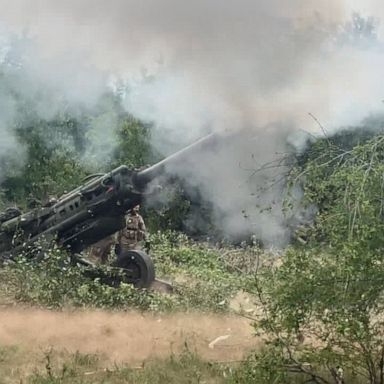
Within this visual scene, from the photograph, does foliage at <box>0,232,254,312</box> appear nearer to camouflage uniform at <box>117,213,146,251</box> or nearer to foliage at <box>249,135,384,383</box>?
camouflage uniform at <box>117,213,146,251</box>

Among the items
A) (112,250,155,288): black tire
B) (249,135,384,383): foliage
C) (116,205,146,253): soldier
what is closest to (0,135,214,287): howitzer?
(112,250,155,288): black tire

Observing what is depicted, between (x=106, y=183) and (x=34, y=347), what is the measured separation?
327 centimetres

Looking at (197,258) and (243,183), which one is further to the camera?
(197,258)

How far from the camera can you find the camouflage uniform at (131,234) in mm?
13305

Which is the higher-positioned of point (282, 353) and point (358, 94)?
point (358, 94)

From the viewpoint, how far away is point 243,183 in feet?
39.0

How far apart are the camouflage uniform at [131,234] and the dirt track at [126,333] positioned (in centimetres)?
Result: 325

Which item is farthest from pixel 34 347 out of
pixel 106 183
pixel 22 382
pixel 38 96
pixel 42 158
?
pixel 42 158

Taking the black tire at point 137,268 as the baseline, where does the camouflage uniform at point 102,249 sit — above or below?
above

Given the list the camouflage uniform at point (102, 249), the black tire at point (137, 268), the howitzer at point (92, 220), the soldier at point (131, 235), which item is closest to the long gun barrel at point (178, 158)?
the howitzer at point (92, 220)

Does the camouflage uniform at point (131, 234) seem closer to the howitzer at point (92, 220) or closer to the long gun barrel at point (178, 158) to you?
the howitzer at point (92, 220)

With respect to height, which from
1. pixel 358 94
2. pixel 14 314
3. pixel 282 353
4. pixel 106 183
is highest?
pixel 106 183

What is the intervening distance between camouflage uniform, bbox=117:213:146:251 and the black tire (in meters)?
1.66

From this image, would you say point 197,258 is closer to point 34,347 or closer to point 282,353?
point 34,347
